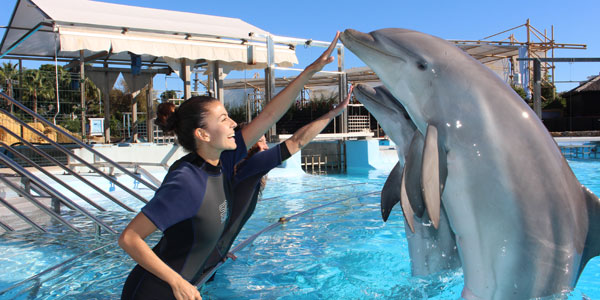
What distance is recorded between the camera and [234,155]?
2221 millimetres

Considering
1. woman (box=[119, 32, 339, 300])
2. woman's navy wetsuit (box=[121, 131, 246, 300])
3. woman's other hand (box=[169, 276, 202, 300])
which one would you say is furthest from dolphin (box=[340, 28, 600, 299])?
woman's other hand (box=[169, 276, 202, 300])

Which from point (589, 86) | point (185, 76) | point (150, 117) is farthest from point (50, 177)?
point (589, 86)

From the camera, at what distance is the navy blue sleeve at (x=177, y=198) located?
1627 millimetres

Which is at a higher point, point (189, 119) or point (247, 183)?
point (189, 119)

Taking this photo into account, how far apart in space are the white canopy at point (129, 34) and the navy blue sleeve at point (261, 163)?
284 inches

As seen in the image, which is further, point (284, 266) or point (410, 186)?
point (284, 266)

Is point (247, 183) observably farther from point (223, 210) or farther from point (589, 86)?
point (589, 86)

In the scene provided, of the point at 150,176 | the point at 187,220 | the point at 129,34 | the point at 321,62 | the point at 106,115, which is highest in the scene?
the point at 129,34

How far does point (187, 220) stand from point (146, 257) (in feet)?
0.85

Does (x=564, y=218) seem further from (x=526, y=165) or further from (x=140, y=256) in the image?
(x=140, y=256)

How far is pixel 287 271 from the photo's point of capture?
11.6ft

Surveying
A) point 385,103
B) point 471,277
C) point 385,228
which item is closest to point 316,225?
point 385,228

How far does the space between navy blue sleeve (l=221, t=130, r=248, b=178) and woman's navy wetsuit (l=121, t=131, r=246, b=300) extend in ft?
0.58

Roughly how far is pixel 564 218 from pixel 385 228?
10.9 ft
